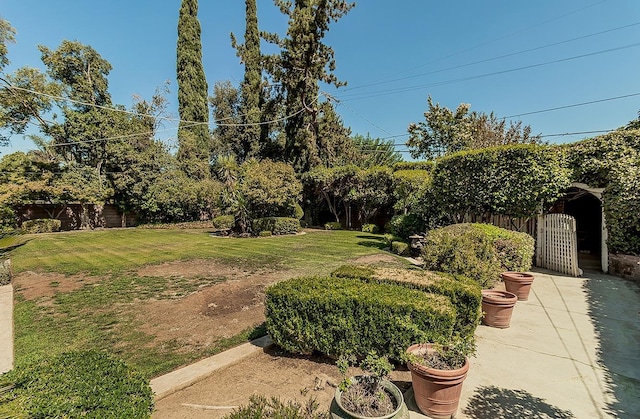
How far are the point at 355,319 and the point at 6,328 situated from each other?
18.3 ft

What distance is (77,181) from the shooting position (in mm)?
21531

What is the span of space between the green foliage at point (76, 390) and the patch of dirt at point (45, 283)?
18.5 ft

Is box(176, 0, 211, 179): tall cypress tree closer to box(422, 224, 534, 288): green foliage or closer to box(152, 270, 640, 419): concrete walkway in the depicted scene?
box(422, 224, 534, 288): green foliage

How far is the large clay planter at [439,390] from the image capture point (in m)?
2.45

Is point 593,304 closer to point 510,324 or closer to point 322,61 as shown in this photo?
point 510,324

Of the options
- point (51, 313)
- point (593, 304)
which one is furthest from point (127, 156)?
point (593, 304)

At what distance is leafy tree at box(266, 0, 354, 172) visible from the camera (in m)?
19.8

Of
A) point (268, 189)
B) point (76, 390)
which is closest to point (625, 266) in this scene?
point (76, 390)

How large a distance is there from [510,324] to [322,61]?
20813mm

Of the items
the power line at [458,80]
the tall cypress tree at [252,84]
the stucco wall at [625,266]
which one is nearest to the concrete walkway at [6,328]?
the stucco wall at [625,266]

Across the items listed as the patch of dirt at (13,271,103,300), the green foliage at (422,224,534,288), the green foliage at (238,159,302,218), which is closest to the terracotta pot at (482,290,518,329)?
the green foliage at (422,224,534,288)

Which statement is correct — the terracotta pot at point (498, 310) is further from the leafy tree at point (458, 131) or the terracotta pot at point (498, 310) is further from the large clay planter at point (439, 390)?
the leafy tree at point (458, 131)

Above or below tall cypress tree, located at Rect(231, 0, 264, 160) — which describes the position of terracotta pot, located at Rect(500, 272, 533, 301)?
below

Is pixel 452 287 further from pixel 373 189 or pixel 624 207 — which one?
pixel 373 189
